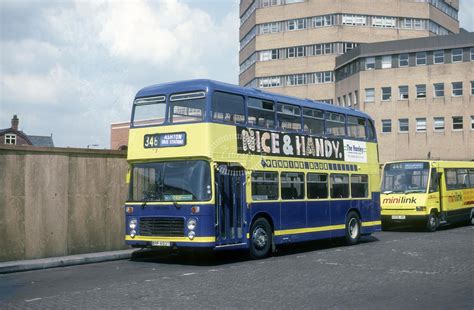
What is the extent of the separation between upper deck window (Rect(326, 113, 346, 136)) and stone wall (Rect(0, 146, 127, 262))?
6.10 metres

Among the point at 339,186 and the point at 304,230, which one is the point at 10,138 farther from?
the point at 304,230

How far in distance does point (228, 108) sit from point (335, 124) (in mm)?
5281

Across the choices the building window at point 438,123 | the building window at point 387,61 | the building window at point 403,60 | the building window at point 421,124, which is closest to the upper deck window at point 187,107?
the building window at point 438,123

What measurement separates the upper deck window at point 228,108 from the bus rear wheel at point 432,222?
40.2ft

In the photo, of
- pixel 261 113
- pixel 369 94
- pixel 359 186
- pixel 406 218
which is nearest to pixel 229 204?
pixel 261 113

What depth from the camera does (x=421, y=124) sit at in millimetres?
65625

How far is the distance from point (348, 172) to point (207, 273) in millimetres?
7900

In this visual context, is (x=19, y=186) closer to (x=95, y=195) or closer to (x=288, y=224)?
(x=95, y=195)

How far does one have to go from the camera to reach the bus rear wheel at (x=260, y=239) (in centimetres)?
1538

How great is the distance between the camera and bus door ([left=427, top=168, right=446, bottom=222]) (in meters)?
24.8

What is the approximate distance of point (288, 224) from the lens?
54.7 feet

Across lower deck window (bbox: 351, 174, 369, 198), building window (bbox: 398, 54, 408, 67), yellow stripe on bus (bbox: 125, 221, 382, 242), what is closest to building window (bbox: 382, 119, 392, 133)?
building window (bbox: 398, 54, 408, 67)

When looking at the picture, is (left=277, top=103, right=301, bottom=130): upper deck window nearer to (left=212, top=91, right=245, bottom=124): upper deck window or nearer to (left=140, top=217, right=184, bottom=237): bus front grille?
(left=212, top=91, right=245, bottom=124): upper deck window

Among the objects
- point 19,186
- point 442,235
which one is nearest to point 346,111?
point 442,235
